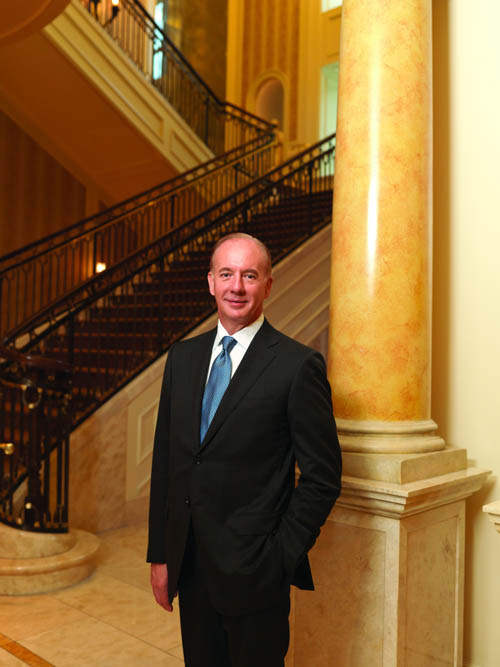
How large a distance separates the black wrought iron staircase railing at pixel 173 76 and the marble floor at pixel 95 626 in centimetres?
684

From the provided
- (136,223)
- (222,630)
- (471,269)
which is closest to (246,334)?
(222,630)

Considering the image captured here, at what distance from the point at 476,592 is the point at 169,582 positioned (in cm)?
146

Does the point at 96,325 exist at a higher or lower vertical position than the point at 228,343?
higher

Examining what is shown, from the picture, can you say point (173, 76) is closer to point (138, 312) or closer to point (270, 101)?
point (270, 101)

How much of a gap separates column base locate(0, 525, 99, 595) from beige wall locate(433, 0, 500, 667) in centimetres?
242

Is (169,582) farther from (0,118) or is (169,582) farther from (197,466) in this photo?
(0,118)

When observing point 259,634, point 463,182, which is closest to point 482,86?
point 463,182

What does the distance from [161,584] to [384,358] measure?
1.22 m

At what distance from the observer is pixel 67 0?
5.64 meters

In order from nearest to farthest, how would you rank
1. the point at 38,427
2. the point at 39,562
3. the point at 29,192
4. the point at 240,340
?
1. the point at 240,340
2. the point at 39,562
3. the point at 38,427
4. the point at 29,192

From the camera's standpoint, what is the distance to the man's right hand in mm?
2127

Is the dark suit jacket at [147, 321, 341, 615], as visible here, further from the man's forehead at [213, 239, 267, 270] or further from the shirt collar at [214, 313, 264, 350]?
the man's forehead at [213, 239, 267, 270]

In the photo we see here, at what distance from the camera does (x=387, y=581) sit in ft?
7.93

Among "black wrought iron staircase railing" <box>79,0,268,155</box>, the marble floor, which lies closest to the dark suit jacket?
the marble floor
